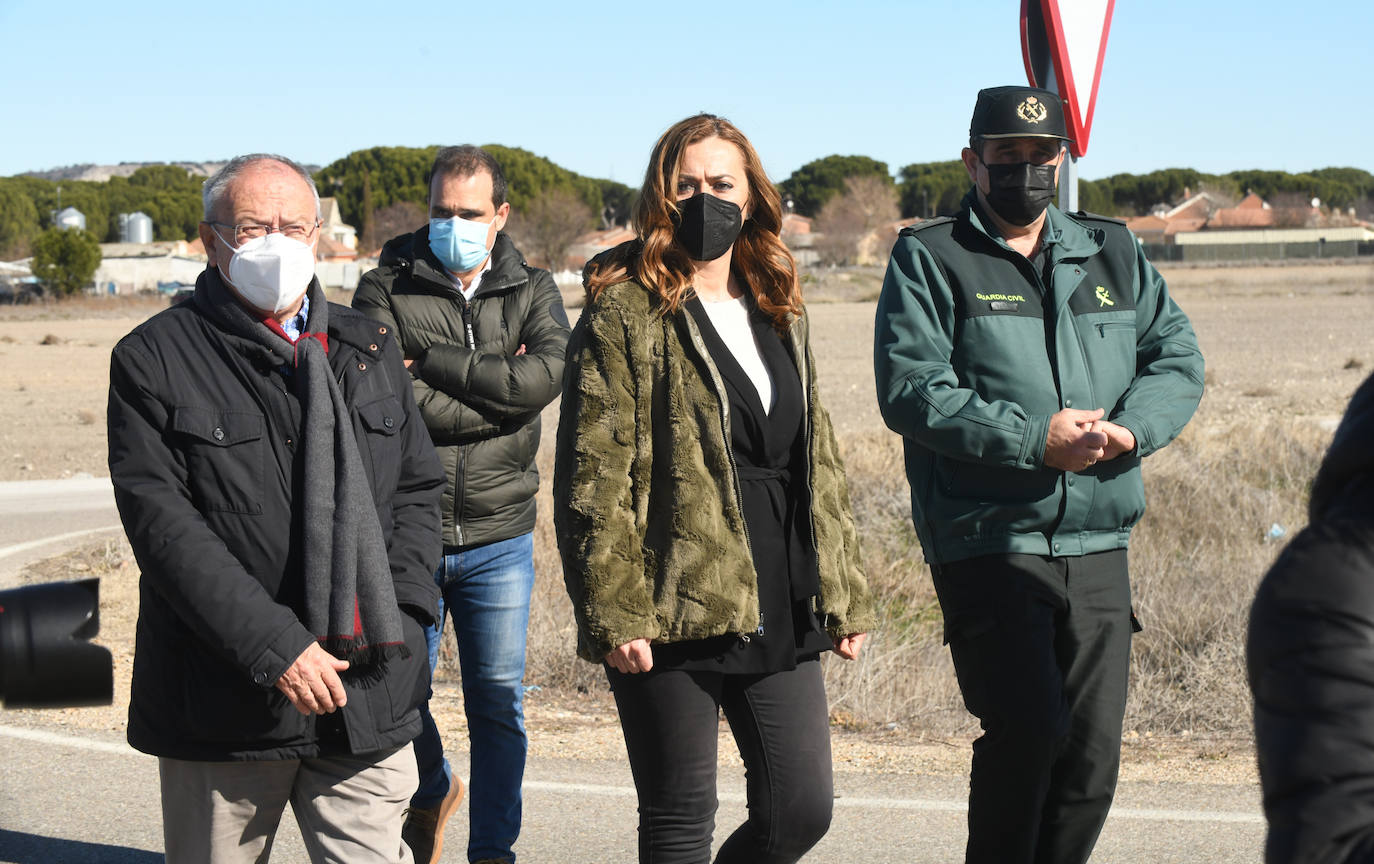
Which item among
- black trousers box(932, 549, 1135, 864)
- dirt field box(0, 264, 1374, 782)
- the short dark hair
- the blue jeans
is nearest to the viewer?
black trousers box(932, 549, 1135, 864)

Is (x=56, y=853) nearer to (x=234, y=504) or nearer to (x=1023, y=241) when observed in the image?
(x=234, y=504)

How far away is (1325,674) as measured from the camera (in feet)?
4.31

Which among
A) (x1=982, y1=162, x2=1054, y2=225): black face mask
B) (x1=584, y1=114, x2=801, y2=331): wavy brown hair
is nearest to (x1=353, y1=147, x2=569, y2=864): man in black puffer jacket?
(x1=584, y1=114, x2=801, y2=331): wavy brown hair

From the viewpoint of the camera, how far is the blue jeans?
4160mm

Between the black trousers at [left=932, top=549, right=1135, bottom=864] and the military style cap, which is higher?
the military style cap

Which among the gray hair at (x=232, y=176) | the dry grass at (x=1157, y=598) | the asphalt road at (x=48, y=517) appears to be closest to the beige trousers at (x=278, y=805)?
the gray hair at (x=232, y=176)

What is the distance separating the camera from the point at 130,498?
9.41 ft

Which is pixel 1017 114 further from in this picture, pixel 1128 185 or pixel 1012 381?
pixel 1128 185

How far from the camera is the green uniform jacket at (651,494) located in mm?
3193

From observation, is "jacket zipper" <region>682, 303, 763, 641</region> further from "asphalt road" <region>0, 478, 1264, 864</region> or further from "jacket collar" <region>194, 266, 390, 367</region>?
"asphalt road" <region>0, 478, 1264, 864</region>

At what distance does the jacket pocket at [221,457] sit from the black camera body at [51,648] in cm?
55

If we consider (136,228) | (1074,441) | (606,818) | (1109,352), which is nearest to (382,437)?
(1074,441)

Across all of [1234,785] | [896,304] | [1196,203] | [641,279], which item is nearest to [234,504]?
[641,279]

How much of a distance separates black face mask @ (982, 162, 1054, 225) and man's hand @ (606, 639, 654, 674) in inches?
Result: 59.6
